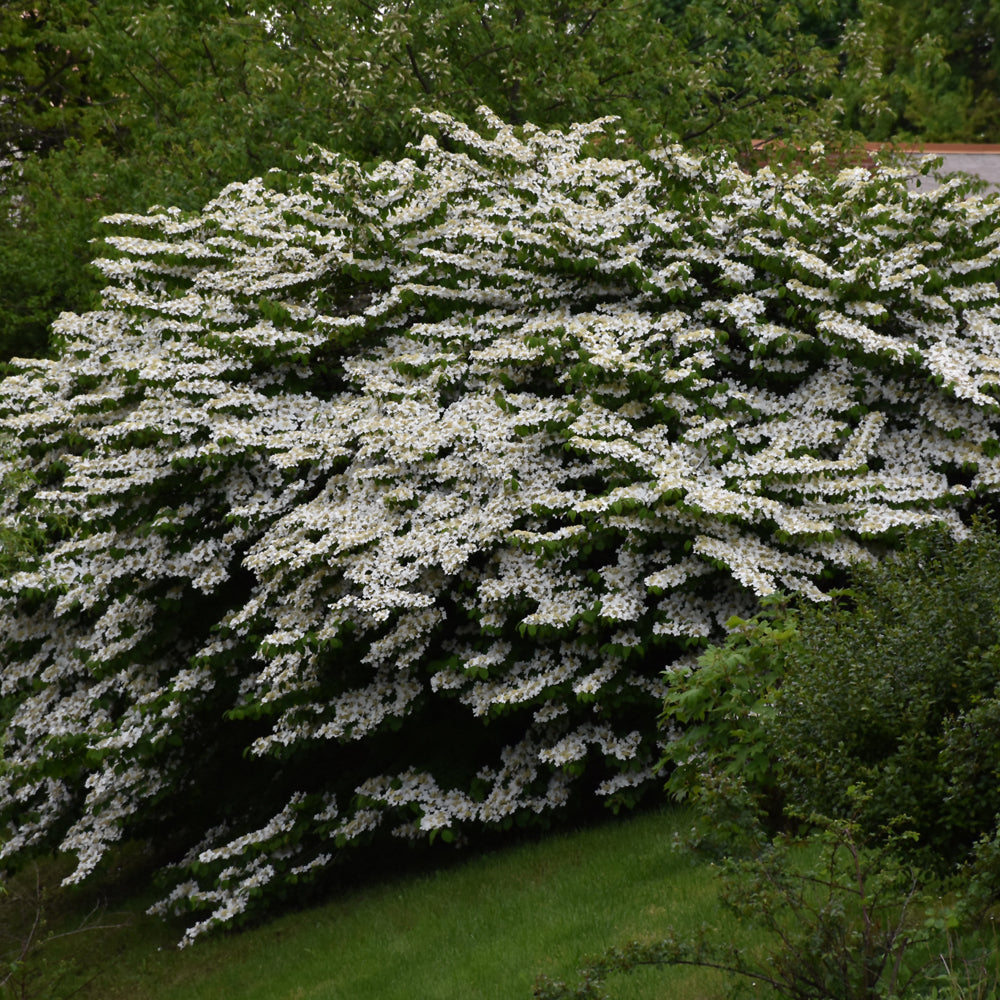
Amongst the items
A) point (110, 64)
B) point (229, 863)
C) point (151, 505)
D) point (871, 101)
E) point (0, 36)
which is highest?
point (0, 36)

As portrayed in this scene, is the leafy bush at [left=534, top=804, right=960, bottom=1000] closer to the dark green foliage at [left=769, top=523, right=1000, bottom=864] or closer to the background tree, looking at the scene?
the dark green foliage at [left=769, top=523, right=1000, bottom=864]

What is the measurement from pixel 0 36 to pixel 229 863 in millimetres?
18171

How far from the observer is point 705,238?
8391mm

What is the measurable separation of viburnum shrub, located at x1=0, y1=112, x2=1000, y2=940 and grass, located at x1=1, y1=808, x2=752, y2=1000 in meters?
0.31

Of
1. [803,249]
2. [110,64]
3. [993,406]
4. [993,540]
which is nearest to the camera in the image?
[993,540]

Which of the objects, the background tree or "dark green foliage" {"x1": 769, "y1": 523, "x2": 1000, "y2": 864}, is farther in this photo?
the background tree

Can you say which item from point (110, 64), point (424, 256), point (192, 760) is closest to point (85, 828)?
point (192, 760)

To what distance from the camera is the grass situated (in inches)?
223

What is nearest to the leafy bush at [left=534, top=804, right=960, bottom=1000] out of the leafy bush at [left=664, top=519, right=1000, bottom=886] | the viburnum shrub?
the leafy bush at [left=664, top=519, right=1000, bottom=886]

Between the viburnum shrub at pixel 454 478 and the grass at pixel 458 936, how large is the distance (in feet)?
1.03

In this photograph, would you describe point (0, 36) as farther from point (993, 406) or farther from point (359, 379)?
point (993, 406)

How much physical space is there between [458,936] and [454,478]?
2.83 meters

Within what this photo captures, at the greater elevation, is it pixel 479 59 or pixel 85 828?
pixel 479 59

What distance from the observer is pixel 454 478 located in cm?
792
